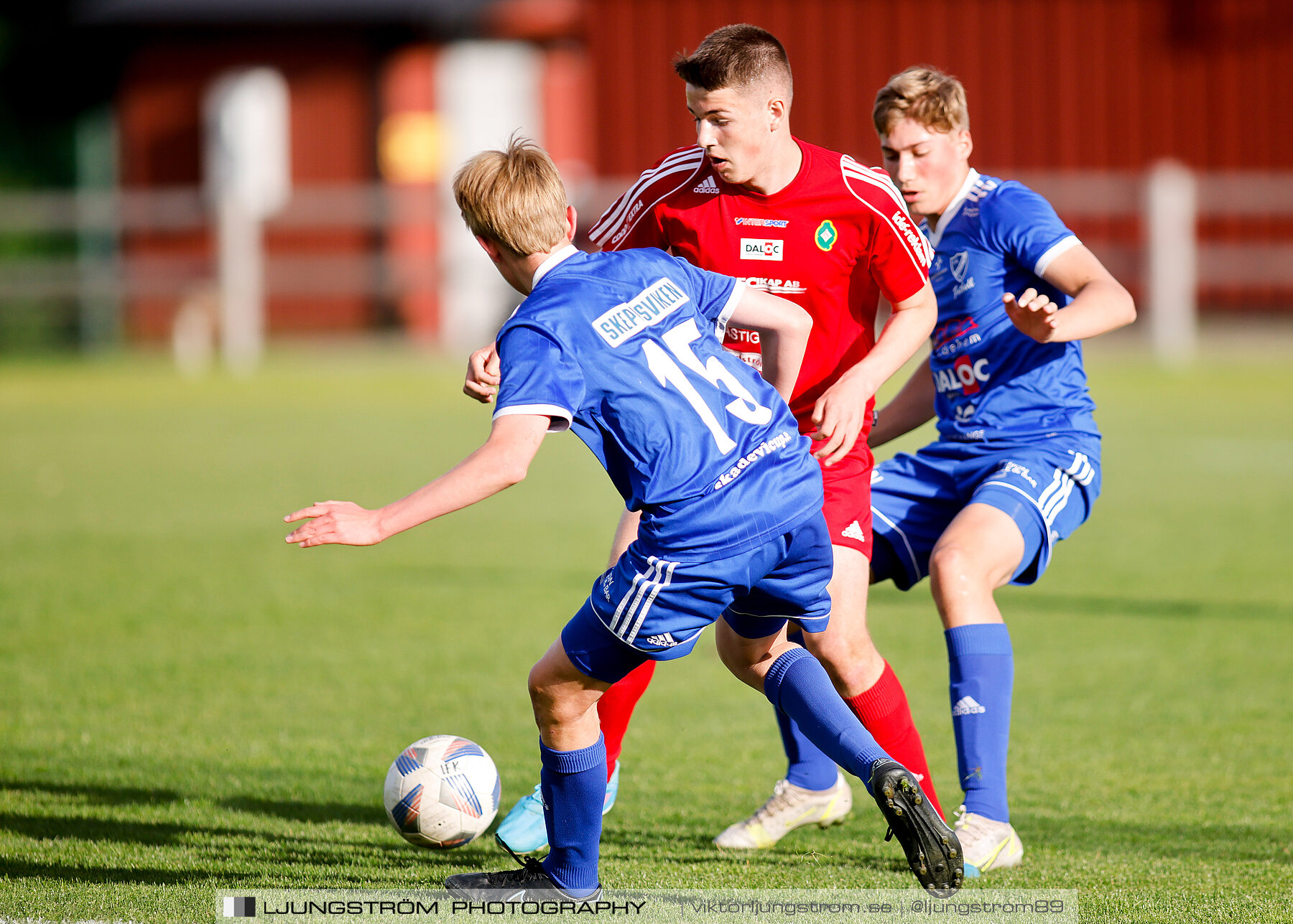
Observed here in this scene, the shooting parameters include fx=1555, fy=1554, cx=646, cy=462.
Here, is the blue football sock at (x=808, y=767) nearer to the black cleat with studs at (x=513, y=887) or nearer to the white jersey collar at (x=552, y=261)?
the black cleat with studs at (x=513, y=887)

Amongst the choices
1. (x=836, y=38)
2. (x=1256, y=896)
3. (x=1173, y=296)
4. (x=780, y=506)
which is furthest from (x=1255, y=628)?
(x=836, y=38)

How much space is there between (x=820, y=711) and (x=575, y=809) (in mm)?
627

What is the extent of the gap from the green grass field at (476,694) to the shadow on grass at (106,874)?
15 mm

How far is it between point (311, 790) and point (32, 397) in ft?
44.8

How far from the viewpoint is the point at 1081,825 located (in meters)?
4.45

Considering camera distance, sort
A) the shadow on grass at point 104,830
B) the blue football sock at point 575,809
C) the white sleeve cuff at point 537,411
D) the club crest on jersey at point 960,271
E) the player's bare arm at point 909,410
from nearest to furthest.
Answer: the white sleeve cuff at point 537,411 → the blue football sock at point 575,809 → the shadow on grass at point 104,830 → the club crest on jersey at point 960,271 → the player's bare arm at point 909,410

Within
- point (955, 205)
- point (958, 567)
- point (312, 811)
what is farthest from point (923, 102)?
point (312, 811)

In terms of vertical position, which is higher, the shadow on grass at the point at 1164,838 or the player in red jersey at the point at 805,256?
the player in red jersey at the point at 805,256

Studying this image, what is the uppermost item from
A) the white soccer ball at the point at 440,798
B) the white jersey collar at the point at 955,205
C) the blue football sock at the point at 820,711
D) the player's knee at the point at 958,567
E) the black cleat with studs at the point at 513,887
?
the white jersey collar at the point at 955,205

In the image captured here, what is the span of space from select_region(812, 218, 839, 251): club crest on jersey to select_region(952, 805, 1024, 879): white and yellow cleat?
157 cm

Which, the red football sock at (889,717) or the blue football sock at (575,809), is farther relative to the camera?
the red football sock at (889,717)

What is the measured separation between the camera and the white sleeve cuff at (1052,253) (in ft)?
14.5

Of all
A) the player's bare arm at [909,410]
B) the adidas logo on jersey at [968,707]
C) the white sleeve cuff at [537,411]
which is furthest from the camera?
the player's bare arm at [909,410]

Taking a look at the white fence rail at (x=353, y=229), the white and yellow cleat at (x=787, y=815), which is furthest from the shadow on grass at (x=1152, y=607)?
the white fence rail at (x=353, y=229)
